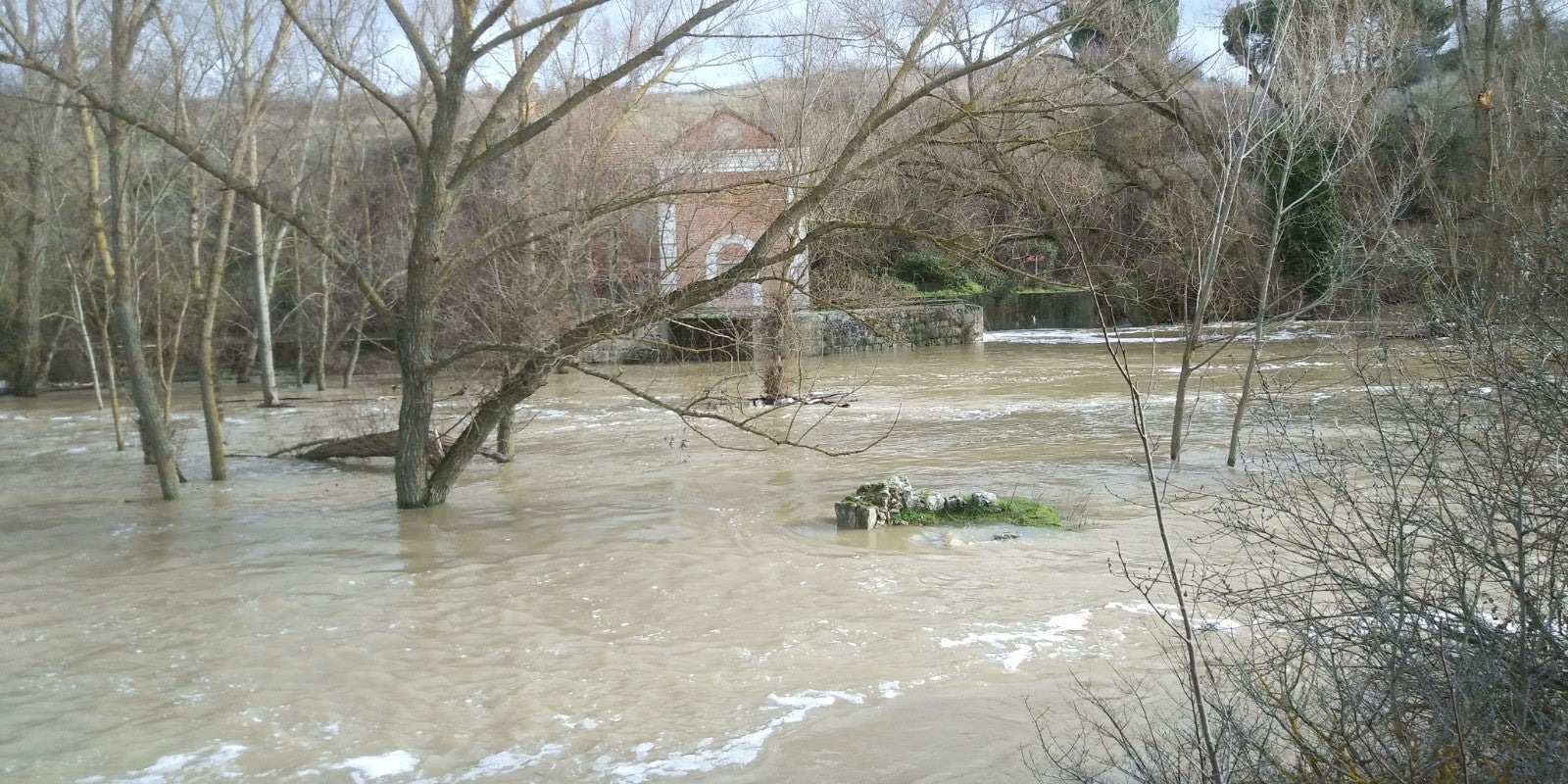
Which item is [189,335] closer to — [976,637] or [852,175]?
[852,175]

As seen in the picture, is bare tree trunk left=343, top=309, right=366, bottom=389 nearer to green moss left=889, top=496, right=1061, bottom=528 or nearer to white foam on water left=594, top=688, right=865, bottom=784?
green moss left=889, top=496, right=1061, bottom=528

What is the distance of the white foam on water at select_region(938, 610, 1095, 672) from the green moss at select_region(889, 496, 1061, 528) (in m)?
2.55

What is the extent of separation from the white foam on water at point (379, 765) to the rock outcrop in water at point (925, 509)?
4.89 meters

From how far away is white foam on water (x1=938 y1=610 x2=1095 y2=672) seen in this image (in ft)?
21.1

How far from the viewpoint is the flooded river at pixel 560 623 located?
5492 mm

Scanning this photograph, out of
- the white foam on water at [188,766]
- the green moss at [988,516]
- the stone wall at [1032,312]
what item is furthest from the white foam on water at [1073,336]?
the white foam on water at [188,766]

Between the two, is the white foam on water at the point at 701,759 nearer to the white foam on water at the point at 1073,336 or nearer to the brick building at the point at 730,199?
the brick building at the point at 730,199

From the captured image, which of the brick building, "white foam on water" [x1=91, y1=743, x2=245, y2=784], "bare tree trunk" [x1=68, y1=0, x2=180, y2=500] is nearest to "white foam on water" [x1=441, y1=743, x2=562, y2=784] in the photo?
"white foam on water" [x1=91, y1=743, x2=245, y2=784]

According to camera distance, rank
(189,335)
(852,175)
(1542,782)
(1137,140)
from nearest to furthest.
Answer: (1542,782) → (852,175) → (189,335) → (1137,140)

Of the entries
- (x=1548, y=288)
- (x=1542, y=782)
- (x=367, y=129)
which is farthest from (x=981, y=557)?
(x=367, y=129)

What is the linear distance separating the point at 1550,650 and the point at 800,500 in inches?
323

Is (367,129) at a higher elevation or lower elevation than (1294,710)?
higher

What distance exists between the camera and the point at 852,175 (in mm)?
9172

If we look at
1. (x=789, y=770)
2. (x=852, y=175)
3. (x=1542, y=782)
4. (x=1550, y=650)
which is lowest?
(x=789, y=770)
